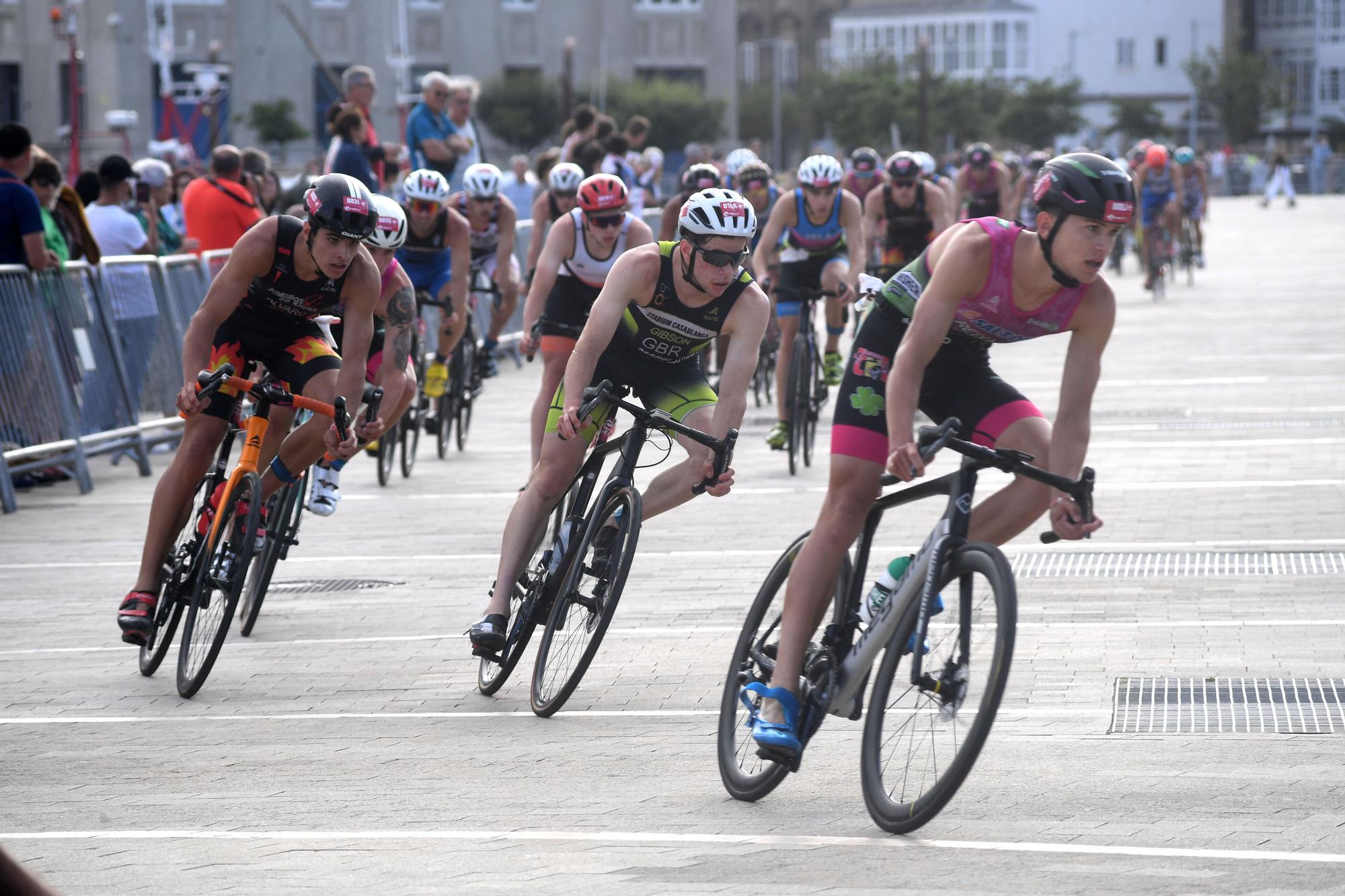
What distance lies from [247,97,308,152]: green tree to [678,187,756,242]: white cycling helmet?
63.1 metres

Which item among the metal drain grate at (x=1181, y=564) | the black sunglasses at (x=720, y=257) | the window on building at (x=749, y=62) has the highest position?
the window on building at (x=749, y=62)

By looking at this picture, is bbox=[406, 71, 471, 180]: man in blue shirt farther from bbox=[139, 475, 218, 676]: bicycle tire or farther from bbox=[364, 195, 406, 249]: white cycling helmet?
bbox=[139, 475, 218, 676]: bicycle tire

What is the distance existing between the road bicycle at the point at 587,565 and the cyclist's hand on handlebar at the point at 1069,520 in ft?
5.57

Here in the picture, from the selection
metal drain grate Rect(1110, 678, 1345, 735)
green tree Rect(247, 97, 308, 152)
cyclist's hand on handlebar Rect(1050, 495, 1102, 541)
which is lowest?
metal drain grate Rect(1110, 678, 1345, 735)

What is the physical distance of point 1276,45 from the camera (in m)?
132

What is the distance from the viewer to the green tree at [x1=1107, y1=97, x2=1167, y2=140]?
108062mm

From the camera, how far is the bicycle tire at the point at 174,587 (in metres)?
7.53

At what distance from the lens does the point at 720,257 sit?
22.4 ft

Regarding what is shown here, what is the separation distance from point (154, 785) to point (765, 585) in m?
2.04

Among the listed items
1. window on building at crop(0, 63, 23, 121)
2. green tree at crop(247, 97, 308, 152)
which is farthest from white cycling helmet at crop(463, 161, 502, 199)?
window on building at crop(0, 63, 23, 121)

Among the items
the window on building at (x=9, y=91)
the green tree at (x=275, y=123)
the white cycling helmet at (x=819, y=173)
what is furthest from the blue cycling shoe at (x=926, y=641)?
the window on building at (x=9, y=91)

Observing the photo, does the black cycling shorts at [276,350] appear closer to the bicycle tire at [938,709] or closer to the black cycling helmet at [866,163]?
the bicycle tire at [938,709]

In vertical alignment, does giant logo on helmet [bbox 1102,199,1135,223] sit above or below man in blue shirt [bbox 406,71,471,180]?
below

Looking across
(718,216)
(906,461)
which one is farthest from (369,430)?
(906,461)
